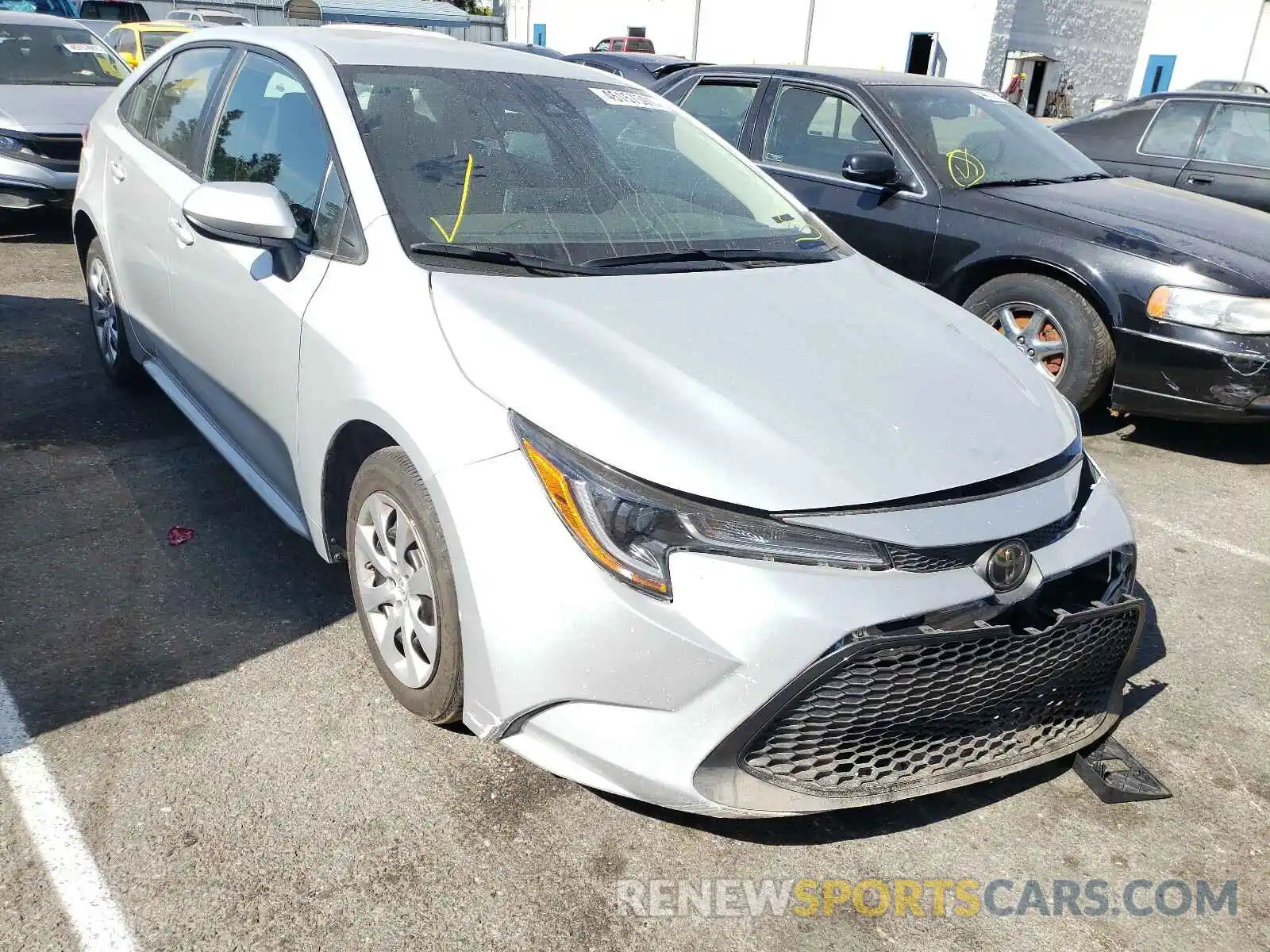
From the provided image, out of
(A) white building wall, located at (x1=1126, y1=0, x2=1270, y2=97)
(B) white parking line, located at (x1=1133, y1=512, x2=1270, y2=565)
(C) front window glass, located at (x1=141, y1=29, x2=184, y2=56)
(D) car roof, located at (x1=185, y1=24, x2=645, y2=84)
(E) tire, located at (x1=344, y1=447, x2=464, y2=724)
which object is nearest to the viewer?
(E) tire, located at (x1=344, y1=447, x2=464, y2=724)

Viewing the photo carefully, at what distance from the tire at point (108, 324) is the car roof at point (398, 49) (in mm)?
1202

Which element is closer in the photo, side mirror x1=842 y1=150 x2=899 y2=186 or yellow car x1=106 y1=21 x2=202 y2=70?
side mirror x1=842 y1=150 x2=899 y2=186

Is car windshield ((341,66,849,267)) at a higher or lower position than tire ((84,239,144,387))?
higher

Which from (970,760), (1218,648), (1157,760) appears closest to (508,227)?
(970,760)

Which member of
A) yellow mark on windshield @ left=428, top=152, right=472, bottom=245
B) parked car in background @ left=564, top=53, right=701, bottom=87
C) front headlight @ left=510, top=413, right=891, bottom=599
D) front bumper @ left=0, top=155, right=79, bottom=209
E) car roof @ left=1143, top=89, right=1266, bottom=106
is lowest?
front bumper @ left=0, top=155, right=79, bottom=209

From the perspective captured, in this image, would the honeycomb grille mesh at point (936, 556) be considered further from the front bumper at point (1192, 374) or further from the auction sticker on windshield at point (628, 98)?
the front bumper at point (1192, 374)

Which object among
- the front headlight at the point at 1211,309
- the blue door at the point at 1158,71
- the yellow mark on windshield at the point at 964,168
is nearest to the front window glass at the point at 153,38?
the yellow mark on windshield at the point at 964,168

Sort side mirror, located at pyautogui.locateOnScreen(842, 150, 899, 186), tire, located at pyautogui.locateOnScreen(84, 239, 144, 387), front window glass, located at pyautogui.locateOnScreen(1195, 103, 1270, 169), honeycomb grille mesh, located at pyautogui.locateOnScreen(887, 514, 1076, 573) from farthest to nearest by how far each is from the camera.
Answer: front window glass, located at pyautogui.locateOnScreen(1195, 103, 1270, 169)
side mirror, located at pyautogui.locateOnScreen(842, 150, 899, 186)
tire, located at pyautogui.locateOnScreen(84, 239, 144, 387)
honeycomb grille mesh, located at pyautogui.locateOnScreen(887, 514, 1076, 573)

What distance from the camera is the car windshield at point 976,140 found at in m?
5.46

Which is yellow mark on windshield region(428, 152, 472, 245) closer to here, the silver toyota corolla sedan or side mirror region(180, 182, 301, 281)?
the silver toyota corolla sedan

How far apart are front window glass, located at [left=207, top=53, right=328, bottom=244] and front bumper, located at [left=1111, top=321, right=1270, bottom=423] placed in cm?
368

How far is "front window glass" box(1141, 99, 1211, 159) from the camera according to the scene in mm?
7750

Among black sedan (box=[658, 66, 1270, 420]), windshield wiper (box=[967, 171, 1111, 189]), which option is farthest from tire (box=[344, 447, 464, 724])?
windshield wiper (box=[967, 171, 1111, 189])

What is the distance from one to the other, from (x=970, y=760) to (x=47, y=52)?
9857 millimetres
